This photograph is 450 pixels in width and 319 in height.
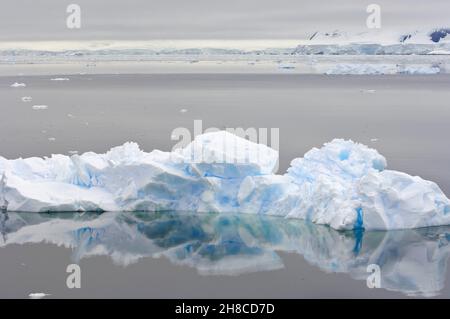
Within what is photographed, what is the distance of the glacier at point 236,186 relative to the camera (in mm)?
10797

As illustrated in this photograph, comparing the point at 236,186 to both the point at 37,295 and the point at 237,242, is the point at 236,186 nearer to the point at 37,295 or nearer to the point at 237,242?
the point at 237,242

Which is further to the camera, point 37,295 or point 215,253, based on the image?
point 215,253

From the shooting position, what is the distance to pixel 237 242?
10.6 meters

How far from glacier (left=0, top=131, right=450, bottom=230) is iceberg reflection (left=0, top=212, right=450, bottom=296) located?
0.21 m

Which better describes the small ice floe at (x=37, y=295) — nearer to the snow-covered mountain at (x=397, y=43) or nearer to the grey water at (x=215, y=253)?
the grey water at (x=215, y=253)

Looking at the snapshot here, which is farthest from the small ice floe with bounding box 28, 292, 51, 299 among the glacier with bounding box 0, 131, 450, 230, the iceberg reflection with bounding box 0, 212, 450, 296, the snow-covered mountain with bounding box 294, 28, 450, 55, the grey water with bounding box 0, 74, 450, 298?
the snow-covered mountain with bounding box 294, 28, 450, 55

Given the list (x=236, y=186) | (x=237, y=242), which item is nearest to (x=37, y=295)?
(x=237, y=242)

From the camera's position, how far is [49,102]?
32438 millimetres

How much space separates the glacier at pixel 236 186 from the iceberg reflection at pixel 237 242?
0.21 meters

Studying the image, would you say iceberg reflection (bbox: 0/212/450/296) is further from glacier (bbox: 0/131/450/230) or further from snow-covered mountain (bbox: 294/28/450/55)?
snow-covered mountain (bbox: 294/28/450/55)

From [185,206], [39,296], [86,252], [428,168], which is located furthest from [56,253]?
[428,168]

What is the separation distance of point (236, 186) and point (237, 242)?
1452 mm

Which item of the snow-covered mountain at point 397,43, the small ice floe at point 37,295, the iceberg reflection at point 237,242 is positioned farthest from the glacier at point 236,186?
the snow-covered mountain at point 397,43
